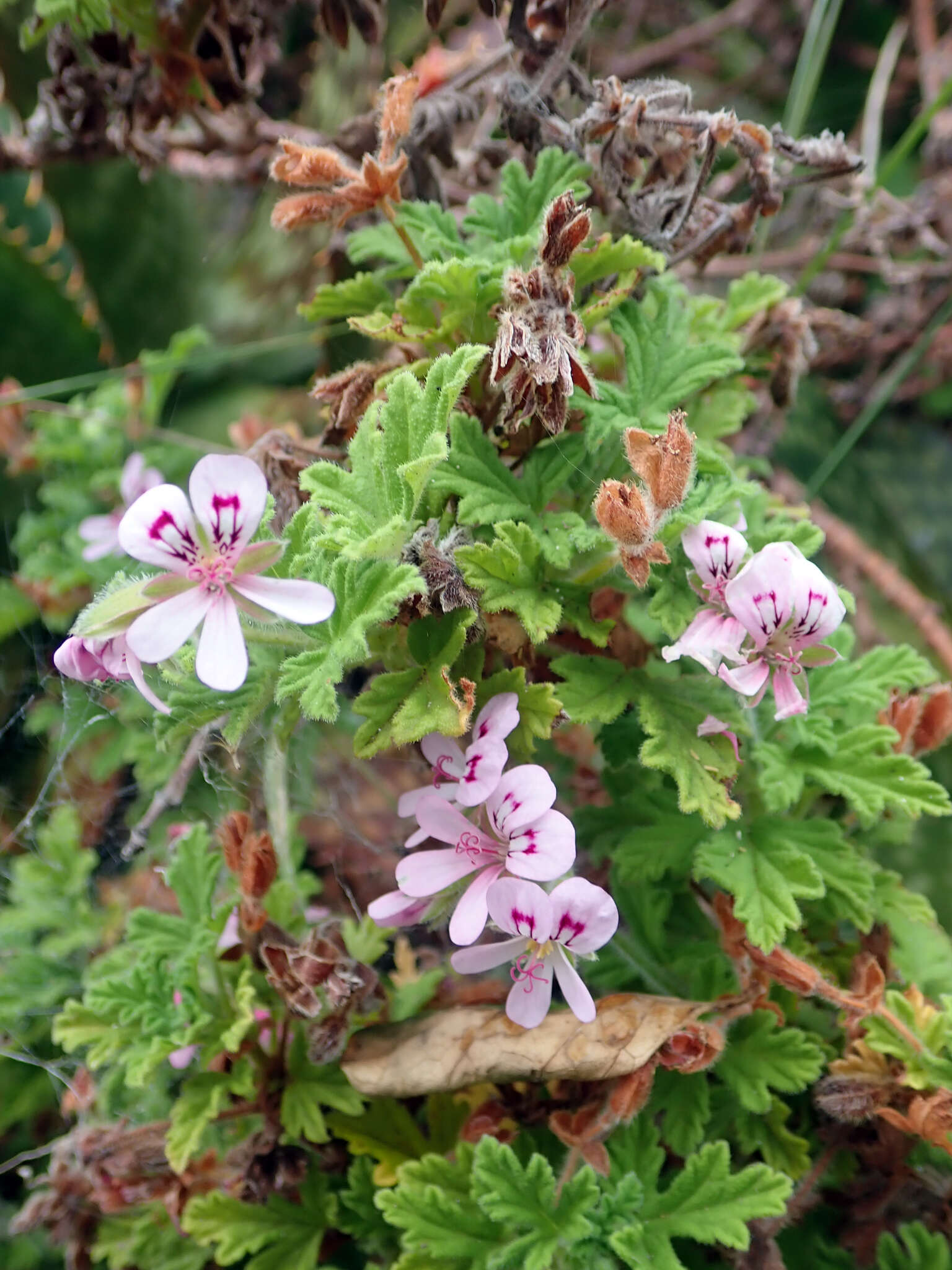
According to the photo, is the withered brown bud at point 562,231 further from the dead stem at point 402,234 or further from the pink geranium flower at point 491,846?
the pink geranium flower at point 491,846

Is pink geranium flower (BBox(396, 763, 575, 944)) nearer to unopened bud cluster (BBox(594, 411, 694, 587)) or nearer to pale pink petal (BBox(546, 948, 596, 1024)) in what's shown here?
pale pink petal (BBox(546, 948, 596, 1024))

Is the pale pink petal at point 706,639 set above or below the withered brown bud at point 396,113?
below

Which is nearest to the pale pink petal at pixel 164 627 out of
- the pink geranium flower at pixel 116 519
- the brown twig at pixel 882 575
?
the pink geranium flower at pixel 116 519

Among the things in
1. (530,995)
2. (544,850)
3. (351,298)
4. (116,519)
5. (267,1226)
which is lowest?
(267,1226)

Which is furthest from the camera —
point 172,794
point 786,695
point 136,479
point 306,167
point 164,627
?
point 136,479

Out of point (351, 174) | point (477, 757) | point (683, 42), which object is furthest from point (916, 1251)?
point (683, 42)

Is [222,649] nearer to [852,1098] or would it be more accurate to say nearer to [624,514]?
[624,514]

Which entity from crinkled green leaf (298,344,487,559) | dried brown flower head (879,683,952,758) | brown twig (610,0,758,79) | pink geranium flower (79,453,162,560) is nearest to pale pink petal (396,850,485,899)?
crinkled green leaf (298,344,487,559)
